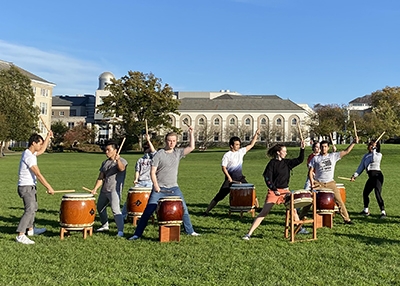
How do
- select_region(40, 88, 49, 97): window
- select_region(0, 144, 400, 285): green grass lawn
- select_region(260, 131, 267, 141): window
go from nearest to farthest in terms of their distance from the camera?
select_region(0, 144, 400, 285): green grass lawn
select_region(40, 88, 49, 97): window
select_region(260, 131, 267, 141): window

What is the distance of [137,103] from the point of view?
251ft

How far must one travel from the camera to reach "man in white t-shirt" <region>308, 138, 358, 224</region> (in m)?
10.8

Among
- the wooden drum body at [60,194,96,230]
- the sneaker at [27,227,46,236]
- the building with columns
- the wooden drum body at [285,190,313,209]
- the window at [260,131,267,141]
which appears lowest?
the sneaker at [27,227,46,236]

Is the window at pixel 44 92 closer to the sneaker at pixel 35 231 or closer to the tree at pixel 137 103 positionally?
the tree at pixel 137 103

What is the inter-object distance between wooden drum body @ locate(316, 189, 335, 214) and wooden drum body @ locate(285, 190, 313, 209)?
1213mm

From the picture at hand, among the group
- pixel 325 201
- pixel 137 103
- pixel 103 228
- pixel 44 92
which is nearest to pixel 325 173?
pixel 325 201

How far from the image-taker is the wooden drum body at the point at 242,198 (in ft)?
38.4

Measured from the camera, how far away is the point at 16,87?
64250 millimetres

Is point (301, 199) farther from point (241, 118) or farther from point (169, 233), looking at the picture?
point (241, 118)

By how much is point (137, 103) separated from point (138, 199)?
66.8 metres

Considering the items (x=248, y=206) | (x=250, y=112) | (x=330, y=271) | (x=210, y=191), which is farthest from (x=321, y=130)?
(x=330, y=271)

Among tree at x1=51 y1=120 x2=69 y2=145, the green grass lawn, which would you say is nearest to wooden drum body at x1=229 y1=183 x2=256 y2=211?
the green grass lawn

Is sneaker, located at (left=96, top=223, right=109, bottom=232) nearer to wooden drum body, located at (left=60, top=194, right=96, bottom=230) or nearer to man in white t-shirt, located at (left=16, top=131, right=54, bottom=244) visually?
wooden drum body, located at (left=60, top=194, right=96, bottom=230)

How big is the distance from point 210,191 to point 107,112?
60128mm
